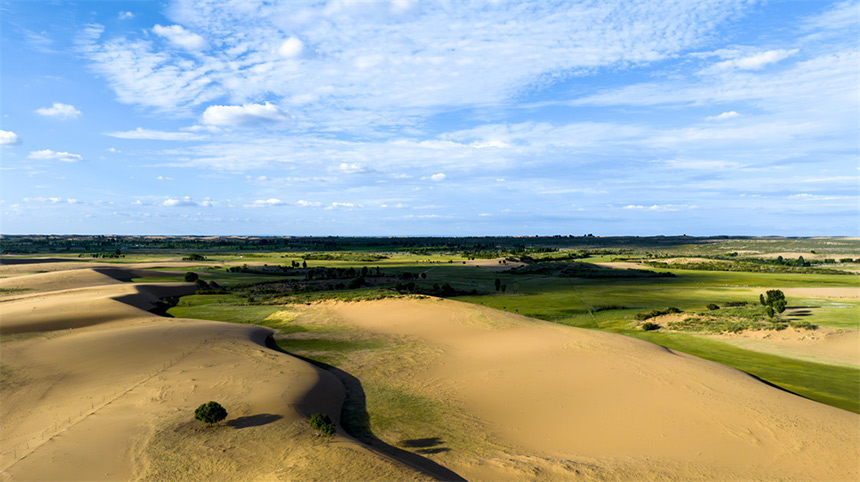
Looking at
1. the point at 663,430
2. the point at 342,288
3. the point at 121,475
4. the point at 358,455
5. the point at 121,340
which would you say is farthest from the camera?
the point at 342,288

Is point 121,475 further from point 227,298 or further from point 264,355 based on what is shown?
point 227,298

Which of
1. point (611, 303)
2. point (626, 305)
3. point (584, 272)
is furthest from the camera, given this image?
point (584, 272)

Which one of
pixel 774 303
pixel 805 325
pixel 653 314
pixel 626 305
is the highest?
pixel 774 303

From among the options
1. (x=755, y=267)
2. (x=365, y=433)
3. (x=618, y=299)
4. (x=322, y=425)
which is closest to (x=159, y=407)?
(x=322, y=425)

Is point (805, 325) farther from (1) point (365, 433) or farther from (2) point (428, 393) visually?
(1) point (365, 433)

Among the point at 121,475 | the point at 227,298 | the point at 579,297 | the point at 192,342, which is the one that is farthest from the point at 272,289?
the point at 121,475

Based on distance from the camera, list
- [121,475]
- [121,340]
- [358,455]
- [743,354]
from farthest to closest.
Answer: [743,354], [121,340], [358,455], [121,475]

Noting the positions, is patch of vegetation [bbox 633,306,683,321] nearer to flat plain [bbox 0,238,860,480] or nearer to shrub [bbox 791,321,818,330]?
flat plain [bbox 0,238,860,480]
